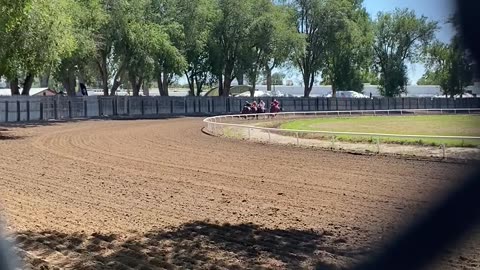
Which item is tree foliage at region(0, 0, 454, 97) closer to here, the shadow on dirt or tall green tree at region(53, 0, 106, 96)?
tall green tree at region(53, 0, 106, 96)

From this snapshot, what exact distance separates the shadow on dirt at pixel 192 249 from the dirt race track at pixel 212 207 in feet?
0.04

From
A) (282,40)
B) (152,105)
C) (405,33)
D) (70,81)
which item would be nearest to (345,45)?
(282,40)

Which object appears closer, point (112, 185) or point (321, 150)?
point (112, 185)

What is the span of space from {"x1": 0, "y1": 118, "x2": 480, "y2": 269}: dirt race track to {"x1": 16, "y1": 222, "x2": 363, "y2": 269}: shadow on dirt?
0.04ft

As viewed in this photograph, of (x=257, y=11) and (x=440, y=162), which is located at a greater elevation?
(x=257, y=11)

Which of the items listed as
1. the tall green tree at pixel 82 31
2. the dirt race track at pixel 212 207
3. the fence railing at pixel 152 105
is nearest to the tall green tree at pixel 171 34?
the fence railing at pixel 152 105

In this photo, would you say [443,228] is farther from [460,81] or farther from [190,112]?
[190,112]

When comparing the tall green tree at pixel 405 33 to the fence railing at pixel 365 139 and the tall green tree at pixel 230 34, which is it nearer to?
the fence railing at pixel 365 139

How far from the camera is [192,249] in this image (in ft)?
24.0

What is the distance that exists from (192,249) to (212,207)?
9.57 ft

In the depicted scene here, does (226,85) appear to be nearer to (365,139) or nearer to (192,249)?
(365,139)

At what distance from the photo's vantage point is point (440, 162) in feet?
53.4

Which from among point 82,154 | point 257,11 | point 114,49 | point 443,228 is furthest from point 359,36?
point 443,228

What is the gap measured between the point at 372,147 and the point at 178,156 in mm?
6808
